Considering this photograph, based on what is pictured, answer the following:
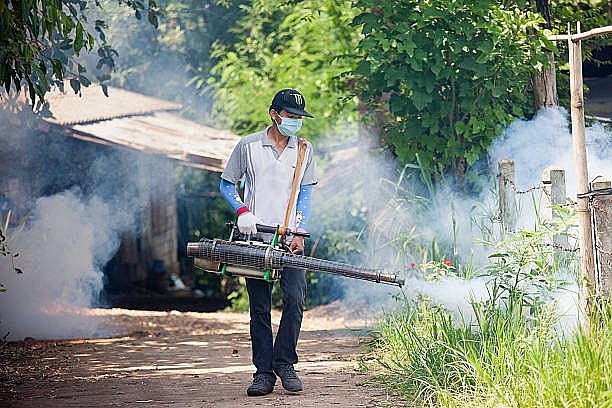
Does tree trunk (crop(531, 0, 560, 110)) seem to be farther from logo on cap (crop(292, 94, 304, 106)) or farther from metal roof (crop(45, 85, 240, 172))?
metal roof (crop(45, 85, 240, 172))

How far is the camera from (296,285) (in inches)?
222

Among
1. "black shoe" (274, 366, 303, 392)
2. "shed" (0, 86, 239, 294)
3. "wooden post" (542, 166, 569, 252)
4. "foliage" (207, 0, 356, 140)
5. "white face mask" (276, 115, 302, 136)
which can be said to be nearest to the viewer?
"black shoe" (274, 366, 303, 392)

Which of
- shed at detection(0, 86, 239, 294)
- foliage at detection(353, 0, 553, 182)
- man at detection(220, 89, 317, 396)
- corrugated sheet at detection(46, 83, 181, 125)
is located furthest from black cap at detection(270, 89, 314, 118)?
corrugated sheet at detection(46, 83, 181, 125)

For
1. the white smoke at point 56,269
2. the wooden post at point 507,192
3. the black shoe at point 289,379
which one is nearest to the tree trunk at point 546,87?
the wooden post at point 507,192

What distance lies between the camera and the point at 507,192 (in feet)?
23.0

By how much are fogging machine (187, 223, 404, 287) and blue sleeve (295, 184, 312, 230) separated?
0.22 meters

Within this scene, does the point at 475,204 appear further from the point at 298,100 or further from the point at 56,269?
the point at 56,269

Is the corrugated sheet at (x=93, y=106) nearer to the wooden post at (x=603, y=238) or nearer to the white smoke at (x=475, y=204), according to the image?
the white smoke at (x=475, y=204)

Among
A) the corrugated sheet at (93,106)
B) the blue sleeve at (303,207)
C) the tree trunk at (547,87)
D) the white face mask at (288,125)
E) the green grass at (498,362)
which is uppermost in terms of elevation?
the corrugated sheet at (93,106)

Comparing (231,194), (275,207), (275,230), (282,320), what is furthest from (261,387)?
(231,194)

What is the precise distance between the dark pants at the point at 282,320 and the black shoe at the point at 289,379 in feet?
0.11

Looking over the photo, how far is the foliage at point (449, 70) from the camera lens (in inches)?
312

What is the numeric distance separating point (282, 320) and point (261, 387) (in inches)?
17.4

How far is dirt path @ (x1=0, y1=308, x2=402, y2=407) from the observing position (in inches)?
220
